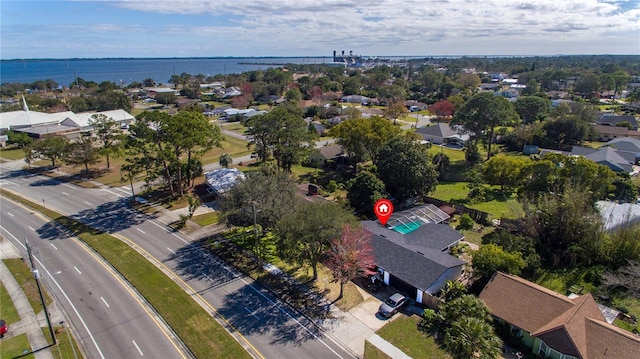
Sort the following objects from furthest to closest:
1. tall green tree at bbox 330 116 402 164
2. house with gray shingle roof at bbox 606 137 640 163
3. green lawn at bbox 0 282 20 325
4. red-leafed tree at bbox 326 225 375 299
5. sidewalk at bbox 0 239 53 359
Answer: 1. house with gray shingle roof at bbox 606 137 640 163
2. tall green tree at bbox 330 116 402 164
3. red-leafed tree at bbox 326 225 375 299
4. green lawn at bbox 0 282 20 325
5. sidewalk at bbox 0 239 53 359

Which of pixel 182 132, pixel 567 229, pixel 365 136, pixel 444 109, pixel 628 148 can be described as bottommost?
pixel 567 229

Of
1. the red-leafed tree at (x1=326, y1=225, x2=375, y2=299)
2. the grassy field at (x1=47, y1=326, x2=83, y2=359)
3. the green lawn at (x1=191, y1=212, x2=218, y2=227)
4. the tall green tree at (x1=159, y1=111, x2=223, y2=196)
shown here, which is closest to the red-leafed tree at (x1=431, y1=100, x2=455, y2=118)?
the tall green tree at (x1=159, y1=111, x2=223, y2=196)

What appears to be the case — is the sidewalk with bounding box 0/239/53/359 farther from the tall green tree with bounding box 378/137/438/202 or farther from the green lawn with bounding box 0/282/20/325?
the tall green tree with bounding box 378/137/438/202

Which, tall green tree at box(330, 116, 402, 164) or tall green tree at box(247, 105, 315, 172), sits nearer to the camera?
tall green tree at box(247, 105, 315, 172)

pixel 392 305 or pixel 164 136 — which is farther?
pixel 164 136

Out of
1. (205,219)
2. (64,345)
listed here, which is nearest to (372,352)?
(64,345)

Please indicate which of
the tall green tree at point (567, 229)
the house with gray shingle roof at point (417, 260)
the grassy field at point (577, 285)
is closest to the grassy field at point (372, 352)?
the house with gray shingle roof at point (417, 260)

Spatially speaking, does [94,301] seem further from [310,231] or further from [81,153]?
A: [81,153]

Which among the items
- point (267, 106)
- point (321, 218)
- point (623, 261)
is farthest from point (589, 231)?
point (267, 106)
